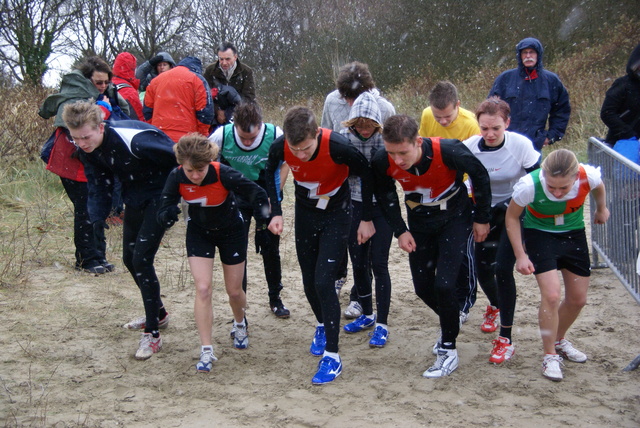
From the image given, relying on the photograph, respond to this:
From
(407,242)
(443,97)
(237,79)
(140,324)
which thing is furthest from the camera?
(237,79)

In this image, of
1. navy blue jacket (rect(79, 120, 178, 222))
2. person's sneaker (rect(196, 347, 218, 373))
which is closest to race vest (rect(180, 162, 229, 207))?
navy blue jacket (rect(79, 120, 178, 222))

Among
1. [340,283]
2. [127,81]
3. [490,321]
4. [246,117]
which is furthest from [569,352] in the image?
[127,81]

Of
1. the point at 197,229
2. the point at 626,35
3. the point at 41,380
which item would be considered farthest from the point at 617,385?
the point at 626,35

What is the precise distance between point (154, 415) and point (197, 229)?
4.36ft

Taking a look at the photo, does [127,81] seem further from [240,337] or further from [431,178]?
[431,178]

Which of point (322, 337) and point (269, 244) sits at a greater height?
point (269, 244)

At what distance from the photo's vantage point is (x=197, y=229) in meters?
4.79

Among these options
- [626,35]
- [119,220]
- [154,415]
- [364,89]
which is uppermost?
[626,35]

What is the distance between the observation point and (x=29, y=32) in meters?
20.6

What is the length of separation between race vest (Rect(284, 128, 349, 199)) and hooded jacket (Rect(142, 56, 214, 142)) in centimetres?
296

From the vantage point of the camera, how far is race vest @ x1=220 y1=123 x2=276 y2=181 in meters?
5.23

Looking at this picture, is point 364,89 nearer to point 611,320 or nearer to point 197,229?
point 197,229

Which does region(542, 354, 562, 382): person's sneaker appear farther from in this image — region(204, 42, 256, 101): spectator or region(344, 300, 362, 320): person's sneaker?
region(204, 42, 256, 101): spectator

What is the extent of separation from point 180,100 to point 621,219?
4.60 metres
